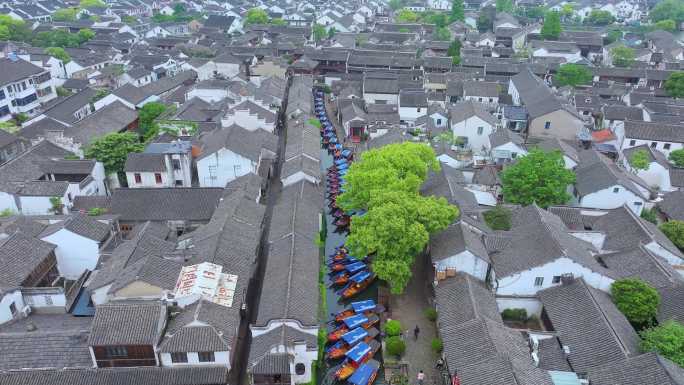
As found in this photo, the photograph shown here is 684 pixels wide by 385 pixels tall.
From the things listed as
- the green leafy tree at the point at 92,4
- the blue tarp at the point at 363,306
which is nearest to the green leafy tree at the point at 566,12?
the green leafy tree at the point at 92,4

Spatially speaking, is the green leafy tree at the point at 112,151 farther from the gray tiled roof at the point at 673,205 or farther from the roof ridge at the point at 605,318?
the gray tiled roof at the point at 673,205

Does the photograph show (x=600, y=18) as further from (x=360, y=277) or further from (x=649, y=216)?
(x=360, y=277)

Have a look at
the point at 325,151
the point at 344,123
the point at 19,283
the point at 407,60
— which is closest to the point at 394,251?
the point at 19,283

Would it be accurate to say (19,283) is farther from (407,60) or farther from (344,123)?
(407,60)

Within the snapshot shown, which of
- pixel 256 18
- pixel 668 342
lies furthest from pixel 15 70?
pixel 668 342

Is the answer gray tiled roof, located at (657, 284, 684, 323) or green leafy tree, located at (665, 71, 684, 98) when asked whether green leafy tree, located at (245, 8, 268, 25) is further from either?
gray tiled roof, located at (657, 284, 684, 323)

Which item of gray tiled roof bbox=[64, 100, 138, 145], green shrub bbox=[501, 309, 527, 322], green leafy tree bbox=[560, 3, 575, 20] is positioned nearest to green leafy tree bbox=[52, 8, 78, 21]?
gray tiled roof bbox=[64, 100, 138, 145]

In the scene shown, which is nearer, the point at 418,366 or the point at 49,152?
the point at 418,366
